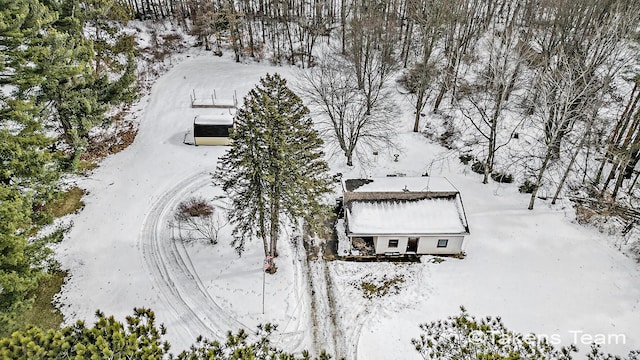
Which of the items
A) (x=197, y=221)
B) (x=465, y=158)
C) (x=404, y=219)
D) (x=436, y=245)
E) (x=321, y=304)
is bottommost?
(x=321, y=304)

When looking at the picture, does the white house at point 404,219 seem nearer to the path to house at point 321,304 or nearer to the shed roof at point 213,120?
the path to house at point 321,304

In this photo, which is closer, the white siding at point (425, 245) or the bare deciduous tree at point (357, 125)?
the white siding at point (425, 245)

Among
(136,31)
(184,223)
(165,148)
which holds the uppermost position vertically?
(136,31)

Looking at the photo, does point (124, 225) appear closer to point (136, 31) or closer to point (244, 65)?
point (244, 65)

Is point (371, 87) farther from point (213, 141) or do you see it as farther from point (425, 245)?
point (425, 245)

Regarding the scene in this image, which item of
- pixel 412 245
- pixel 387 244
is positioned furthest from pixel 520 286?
pixel 387 244

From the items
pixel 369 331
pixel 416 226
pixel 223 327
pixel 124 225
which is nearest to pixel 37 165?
pixel 124 225

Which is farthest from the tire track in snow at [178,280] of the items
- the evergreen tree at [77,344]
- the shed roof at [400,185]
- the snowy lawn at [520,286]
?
the evergreen tree at [77,344]
